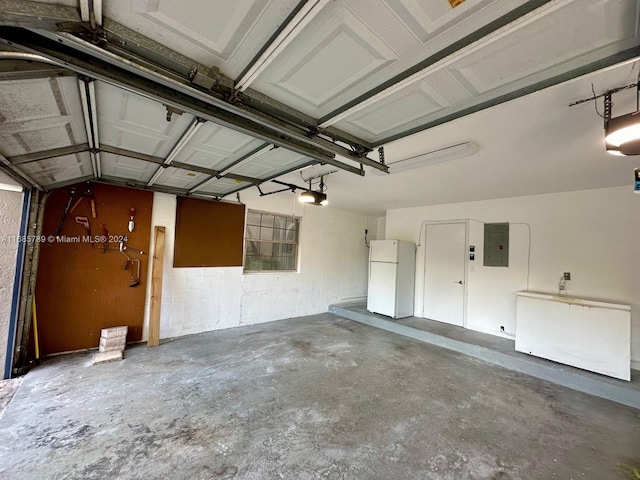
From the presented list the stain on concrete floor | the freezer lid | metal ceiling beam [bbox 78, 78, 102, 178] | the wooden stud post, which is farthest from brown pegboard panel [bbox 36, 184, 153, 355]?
the freezer lid

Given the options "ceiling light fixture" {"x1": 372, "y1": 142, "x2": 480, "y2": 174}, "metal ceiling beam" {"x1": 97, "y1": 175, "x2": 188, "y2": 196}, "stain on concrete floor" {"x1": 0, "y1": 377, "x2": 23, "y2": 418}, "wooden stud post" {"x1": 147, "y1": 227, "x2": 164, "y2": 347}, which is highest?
"ceiling light fixture" {"x1": 372, "y1": 142, "x2": 480, "y2": 174}

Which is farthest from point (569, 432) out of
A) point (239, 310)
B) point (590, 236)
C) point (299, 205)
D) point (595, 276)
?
point (299, 205)

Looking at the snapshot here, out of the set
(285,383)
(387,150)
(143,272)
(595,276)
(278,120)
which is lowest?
(285,383)

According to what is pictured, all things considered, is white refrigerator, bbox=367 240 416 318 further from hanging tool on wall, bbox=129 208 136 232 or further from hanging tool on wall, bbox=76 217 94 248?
hanging tool on wall, bbox=76 217 94 248

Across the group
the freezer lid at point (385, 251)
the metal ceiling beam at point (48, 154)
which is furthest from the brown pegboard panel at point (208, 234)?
the freezer lid at point (385, 251)

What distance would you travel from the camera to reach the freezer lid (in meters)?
5.65

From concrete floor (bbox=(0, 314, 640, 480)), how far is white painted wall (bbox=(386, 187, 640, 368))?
5.16 feet

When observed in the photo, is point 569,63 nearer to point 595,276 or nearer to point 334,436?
point 334,436

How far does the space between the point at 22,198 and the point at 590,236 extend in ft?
24.7

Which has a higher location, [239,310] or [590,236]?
[590,236]

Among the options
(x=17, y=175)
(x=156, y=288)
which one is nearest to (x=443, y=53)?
(x=17, y=175)

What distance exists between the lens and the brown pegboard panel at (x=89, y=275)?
3.45 meters

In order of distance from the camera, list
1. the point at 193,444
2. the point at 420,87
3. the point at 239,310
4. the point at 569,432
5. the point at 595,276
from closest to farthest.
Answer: the point at 420,87 → the point at 193,444 → the point at 569,432 → the point at 595,276 → the point at 239,310

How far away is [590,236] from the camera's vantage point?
3.97m
